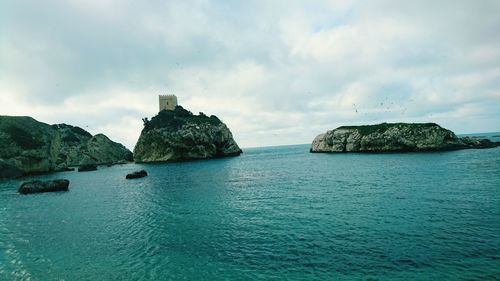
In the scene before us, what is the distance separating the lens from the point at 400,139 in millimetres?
130000

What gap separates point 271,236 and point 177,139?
13285cm

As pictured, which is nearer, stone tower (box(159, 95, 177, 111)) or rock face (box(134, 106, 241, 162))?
rock face (box(134, 106, 241, 162))

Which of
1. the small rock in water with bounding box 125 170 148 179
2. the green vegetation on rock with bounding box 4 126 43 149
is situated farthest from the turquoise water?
the green vegetation on rock with bounding box 4 126 43 149

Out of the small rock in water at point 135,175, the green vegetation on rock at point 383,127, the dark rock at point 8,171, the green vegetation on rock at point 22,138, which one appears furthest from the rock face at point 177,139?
the green vegetation on rock at point 383,127

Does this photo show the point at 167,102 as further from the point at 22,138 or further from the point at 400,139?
the point at 400,139

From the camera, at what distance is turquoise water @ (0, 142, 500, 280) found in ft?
62.7

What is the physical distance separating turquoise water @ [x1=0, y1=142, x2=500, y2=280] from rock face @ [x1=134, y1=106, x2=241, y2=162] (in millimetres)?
106086

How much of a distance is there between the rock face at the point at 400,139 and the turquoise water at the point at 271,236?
8458 cm

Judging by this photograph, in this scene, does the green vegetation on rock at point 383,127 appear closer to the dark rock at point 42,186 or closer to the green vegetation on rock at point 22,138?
the dark rock at point 42,186

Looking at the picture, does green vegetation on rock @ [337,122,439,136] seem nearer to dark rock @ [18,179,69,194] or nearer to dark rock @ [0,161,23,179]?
dark rock @ [18,179,69,194]

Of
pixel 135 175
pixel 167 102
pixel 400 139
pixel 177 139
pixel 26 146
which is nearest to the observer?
pixel 135 175

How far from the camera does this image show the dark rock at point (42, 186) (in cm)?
6025

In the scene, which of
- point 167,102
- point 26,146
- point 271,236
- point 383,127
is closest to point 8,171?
point 26,146

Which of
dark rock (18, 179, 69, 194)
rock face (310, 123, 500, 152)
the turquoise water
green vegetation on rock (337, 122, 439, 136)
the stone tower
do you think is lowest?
the turquoise water
